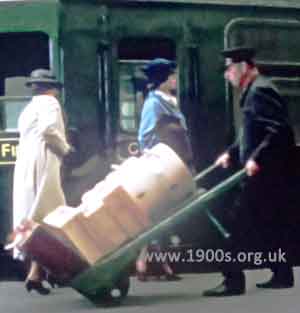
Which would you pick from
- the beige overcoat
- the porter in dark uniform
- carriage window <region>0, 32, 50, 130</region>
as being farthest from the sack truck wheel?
carriage window <region>0, 32, 50, 130</region>

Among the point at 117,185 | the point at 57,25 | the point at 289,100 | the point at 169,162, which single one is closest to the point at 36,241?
the point at 117,185

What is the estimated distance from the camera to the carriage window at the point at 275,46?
6107mm

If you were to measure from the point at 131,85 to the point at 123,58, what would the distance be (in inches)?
7.5

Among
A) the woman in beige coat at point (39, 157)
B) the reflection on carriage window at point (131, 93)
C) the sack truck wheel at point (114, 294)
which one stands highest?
the reflection on carriage window at point (131, 93)

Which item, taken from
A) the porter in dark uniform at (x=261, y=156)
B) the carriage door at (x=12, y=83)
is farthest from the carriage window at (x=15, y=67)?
the porter in dark uniform at (x=261, y=156)

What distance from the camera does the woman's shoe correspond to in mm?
5902

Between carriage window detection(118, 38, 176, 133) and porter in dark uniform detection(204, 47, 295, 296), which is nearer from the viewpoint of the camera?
porter in dark uniform detection(204, 47, 295, 296)

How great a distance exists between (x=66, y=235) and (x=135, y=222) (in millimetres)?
442

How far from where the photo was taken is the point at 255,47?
6.13 meters

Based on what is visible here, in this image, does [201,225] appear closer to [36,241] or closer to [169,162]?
[169,162]

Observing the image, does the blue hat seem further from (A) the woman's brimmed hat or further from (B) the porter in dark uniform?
(A) the woman's brimmed hat

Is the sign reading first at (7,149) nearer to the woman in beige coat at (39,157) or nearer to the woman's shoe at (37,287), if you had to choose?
the woman in beige coat at (39,157)

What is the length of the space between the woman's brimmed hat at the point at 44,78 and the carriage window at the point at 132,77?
0.43 meters

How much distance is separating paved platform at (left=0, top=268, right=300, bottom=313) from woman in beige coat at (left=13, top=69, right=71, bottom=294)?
0.16 metres
